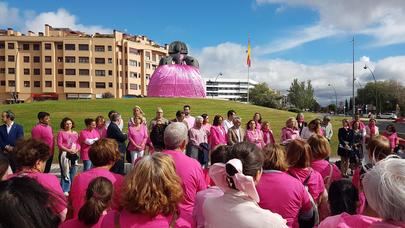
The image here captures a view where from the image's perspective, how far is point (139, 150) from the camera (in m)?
10.4

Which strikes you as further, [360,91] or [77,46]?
[360,91]

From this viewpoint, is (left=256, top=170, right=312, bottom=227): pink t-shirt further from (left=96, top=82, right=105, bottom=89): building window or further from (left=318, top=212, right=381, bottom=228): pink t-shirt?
(left=96, top=82, right=105, bottom=89): building window

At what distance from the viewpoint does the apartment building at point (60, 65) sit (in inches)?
3501

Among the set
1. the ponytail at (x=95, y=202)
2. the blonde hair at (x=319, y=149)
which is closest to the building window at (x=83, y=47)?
the blonde hair at (x=319, y=149)

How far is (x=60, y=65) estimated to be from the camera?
90.4 metres

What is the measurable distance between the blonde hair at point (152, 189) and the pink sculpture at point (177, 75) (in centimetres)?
3790

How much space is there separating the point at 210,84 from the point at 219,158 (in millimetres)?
184314

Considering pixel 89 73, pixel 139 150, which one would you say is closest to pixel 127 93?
pixel 89 73

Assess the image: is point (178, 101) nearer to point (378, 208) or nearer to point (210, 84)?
point (378, 208)

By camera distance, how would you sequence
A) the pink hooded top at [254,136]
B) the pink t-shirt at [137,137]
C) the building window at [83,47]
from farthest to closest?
the building window at [83,47]
the pink hooded top at [254,136]
the pink t-shirt at [137,137]

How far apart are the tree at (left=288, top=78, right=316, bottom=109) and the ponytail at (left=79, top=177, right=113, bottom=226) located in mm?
93532

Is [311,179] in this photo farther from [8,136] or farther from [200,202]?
[8,136]

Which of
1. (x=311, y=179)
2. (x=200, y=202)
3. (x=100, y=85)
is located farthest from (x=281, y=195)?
(x=100, y=85)

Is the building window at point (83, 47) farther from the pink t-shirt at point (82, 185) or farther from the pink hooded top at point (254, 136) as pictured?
the pink t-shirt at point (82, 185)
